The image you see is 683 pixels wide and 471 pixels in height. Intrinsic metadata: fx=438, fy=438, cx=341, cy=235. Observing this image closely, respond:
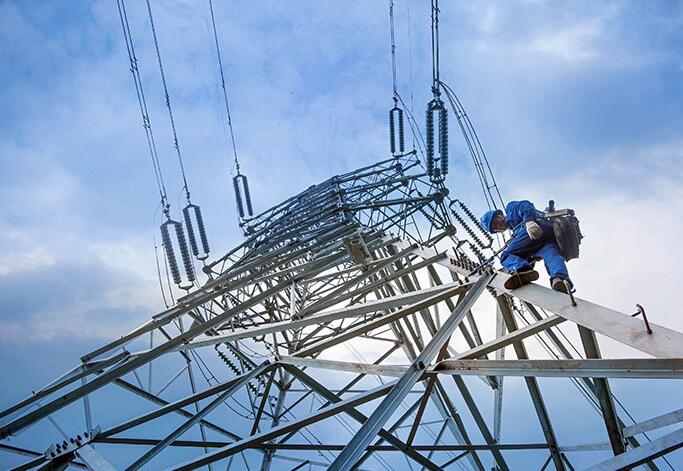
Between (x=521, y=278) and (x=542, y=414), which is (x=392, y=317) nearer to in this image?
(x=521, y=278)

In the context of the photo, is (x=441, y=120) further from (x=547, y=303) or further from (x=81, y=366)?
(x=81, y=366)

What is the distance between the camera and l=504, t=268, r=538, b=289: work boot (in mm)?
4305

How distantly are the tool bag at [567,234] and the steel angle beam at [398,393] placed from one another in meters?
0.97

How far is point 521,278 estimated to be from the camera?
431 cm

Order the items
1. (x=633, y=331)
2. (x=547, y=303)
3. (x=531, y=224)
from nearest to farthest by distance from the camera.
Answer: (x=633, y=331), (x=547, y=303), (x=531, y=224)

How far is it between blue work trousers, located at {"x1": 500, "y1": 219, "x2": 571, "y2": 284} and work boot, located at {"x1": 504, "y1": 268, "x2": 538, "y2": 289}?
1.51 ft

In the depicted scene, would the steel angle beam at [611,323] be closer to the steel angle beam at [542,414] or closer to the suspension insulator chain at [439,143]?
the steel angle beam at [542,414]

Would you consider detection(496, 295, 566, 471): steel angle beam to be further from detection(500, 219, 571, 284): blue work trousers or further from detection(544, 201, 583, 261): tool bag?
detection(544, 201, 583, 261): tool bag

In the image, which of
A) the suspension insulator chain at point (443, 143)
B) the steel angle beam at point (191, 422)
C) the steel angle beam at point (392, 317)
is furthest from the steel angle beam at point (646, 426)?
the suspension insulator chain at point (443, 143)

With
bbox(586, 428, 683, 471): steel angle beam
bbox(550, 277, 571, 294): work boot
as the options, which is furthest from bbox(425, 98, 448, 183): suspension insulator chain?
bbox(586, 428, 683, 471): steel angle beam

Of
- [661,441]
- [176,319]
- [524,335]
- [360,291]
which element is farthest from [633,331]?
[176,319]

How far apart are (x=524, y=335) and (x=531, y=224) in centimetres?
173

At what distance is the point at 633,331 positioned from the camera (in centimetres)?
283

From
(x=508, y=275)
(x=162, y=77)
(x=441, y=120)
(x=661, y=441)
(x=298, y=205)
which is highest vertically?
(x=162, y=77)
